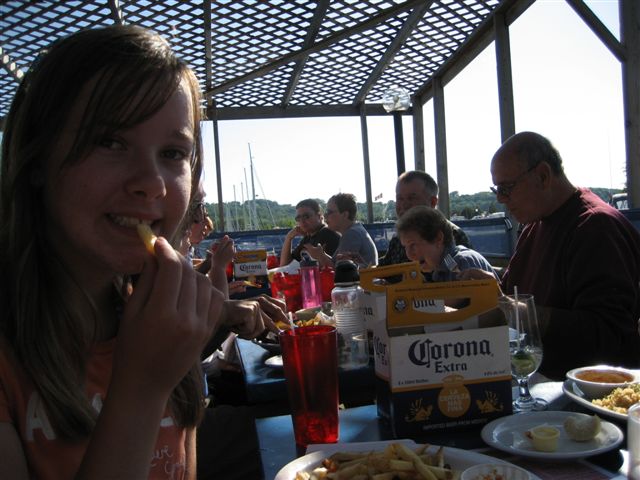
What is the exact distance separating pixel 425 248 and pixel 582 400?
7.01 ft

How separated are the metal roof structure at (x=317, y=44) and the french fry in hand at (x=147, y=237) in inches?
140

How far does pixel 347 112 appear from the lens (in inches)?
343

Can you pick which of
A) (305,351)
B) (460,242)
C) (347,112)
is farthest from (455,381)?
(347,112)

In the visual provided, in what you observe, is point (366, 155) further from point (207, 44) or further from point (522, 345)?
point (522, 345)

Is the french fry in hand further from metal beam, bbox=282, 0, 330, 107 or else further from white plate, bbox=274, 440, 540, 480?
metal beam, bbox=282, 0, 330, 107

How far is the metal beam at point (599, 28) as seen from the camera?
387cm

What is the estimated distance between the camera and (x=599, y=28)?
4035 mm

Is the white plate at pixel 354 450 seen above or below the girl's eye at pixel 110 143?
below

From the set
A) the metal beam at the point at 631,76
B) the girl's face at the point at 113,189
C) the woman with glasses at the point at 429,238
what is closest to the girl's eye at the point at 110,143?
the girl's face at the point at 113,189

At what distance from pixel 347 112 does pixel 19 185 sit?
26.6 feet

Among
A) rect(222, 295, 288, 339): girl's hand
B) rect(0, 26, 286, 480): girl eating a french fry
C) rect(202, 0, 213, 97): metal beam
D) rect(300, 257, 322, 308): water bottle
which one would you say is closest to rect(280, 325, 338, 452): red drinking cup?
rect(0, 26, 286, 480): girl eating a french fry

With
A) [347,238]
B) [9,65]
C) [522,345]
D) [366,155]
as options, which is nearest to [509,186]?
[522,345]

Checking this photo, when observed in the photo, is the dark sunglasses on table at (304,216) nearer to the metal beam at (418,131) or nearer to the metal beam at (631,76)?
the metal beam at (418,131)

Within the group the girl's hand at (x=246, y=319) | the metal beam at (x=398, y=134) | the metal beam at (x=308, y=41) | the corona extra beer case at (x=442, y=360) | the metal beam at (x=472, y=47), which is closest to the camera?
the corona extra beer case at (x=442, y=360)
